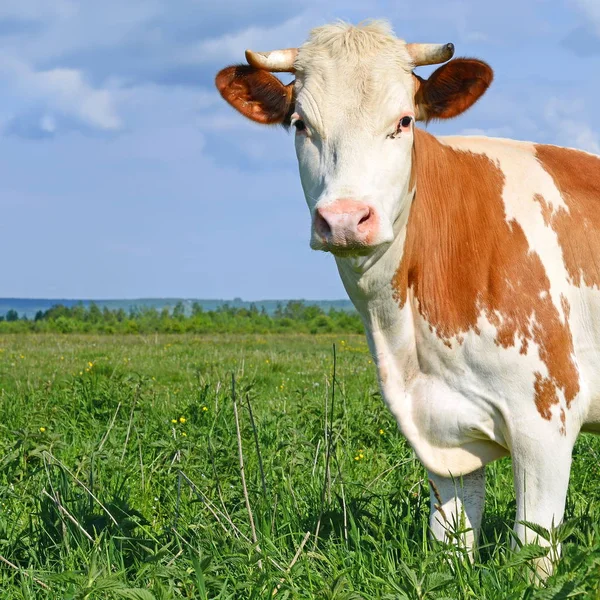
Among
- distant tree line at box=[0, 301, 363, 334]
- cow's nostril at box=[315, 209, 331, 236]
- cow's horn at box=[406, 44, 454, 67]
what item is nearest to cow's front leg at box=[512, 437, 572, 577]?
cow's nostril at box=[315, 209, 331, 236]

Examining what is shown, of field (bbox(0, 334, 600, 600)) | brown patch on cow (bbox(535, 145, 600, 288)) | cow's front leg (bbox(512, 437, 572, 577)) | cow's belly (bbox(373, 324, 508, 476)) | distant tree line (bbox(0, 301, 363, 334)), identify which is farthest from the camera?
distant tree line (bbox(0, 301, 363, 334))

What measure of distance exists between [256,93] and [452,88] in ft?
3.34

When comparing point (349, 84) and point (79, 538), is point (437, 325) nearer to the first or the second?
point (349, 84)

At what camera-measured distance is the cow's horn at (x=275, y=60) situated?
14.6 feet

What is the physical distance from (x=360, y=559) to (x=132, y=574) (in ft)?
3.55

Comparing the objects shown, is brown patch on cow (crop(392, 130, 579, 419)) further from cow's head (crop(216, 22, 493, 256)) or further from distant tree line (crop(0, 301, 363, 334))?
distant tree line (crop(0, 301, 363, 334))

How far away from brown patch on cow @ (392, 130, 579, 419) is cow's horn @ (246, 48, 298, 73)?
75 cm

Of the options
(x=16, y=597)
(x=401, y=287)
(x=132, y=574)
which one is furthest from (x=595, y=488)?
(x=16, y=597)

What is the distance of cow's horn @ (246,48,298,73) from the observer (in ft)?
14.6

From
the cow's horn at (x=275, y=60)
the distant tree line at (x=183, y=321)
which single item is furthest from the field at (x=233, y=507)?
the distant tree line at (x=183, y=321)

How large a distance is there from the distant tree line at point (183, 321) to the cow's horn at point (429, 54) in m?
23.1

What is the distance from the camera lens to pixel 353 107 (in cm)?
400

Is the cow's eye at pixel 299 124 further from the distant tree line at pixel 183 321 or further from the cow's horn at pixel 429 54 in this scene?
the distant tree line at pixel 183 321

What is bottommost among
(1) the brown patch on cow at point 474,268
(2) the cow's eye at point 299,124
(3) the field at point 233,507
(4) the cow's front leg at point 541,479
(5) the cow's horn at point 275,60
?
(3) the field at point 233,507
